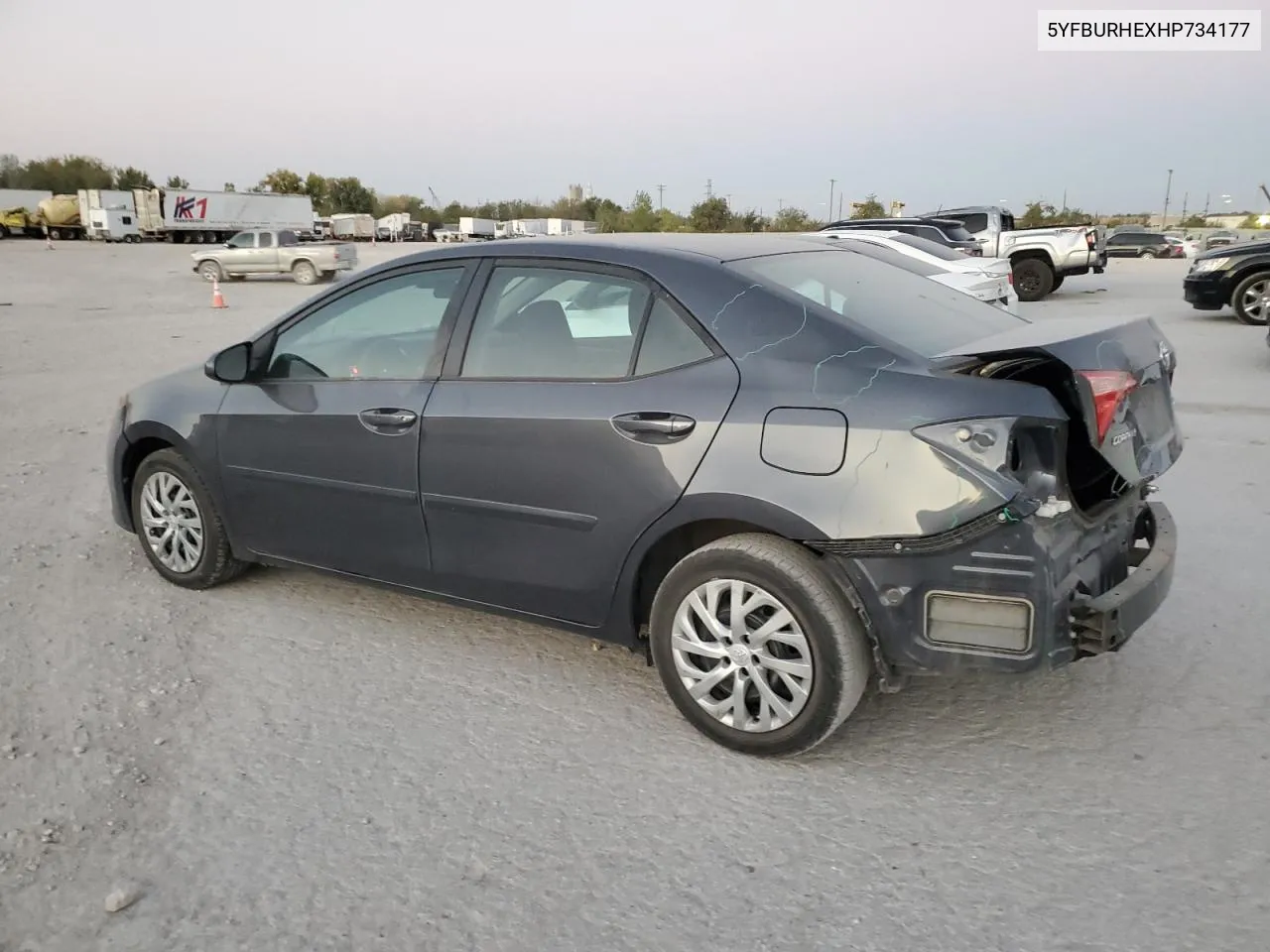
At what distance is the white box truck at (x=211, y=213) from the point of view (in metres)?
55.5

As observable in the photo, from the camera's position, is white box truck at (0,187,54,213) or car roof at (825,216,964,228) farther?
white box truck at (0,187,54,213)

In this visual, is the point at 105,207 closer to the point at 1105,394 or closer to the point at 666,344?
the point at 666,344

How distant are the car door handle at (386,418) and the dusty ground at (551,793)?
908mm

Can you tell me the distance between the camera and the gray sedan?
9.25ft

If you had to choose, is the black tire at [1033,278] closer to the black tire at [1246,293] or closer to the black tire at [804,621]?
the black tire at [1246,293]

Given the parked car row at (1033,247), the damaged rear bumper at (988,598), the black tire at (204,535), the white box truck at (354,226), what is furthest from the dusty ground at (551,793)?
the white box truck at (354,226)

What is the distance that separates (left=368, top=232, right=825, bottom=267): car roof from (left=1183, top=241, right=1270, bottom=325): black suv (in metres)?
13.0

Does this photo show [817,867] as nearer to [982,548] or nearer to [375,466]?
[982,548]

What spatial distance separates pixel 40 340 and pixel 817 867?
15.2 meters

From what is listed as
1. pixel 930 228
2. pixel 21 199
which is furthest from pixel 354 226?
pixel 930 228

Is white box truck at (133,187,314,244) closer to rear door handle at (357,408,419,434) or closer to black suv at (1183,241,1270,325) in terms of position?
black suv at (1183,241,1270,325)

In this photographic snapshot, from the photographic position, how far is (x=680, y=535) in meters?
3.28

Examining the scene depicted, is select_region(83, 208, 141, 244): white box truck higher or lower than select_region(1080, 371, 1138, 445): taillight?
higher

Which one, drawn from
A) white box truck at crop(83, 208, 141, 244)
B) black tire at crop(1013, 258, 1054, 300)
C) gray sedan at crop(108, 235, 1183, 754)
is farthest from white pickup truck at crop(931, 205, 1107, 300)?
white box truck at crop(83, 208, 141, 244)
